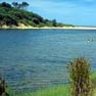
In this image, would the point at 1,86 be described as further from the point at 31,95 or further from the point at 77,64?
the point at 31,95

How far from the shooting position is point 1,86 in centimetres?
1196

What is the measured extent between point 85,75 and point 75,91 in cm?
56

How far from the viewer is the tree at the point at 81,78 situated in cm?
1313

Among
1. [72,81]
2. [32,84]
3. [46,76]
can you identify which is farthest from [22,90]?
[72,81]

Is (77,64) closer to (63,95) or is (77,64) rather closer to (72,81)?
(72,81)

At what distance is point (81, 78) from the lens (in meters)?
13.2

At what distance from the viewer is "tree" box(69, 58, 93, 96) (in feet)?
43.1

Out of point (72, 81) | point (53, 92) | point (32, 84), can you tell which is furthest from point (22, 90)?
point (72, 81)

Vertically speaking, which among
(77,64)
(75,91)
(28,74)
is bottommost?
(28,74)

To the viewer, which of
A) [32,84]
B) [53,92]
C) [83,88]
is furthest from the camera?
[32,84]

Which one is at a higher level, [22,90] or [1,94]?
[1,94]

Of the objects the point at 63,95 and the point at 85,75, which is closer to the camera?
the point at 85,75

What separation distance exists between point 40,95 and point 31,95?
0.86 m

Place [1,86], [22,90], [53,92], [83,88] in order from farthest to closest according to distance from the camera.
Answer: [22,90], [53,92], [83,88], [1,86]
